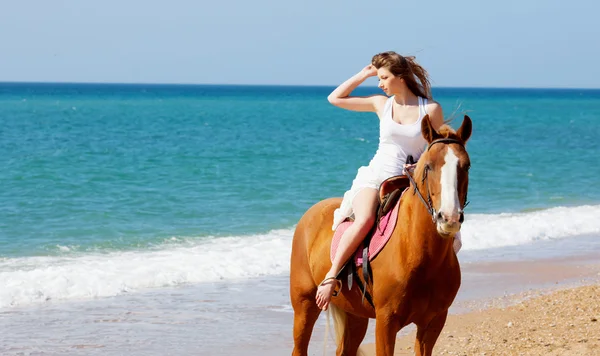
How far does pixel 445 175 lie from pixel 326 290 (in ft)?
4.29

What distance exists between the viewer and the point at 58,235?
1614cm

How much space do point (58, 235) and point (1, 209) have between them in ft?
14.0

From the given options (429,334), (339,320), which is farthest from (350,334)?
(429,334)

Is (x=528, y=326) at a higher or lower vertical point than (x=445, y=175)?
lower

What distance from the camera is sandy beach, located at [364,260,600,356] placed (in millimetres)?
7500

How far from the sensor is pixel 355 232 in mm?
5195

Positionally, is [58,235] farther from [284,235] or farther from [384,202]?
[384,202]

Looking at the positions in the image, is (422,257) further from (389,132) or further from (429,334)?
(389,132)

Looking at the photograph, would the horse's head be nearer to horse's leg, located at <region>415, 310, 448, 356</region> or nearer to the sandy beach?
horse's leg, located at <region>415, 310, 448, 356</region>

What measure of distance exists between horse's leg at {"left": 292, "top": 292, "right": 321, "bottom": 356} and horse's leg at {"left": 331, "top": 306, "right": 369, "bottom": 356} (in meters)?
0.17

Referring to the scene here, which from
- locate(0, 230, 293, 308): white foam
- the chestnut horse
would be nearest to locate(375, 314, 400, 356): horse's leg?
the chestnut horse

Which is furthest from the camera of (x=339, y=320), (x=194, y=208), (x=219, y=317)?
(x=194, y=208)

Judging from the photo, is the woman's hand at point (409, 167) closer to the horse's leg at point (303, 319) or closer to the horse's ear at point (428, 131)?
the horse's ear at point (428, 131)

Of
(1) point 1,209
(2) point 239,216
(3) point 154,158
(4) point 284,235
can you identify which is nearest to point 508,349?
(4) point 284,235
